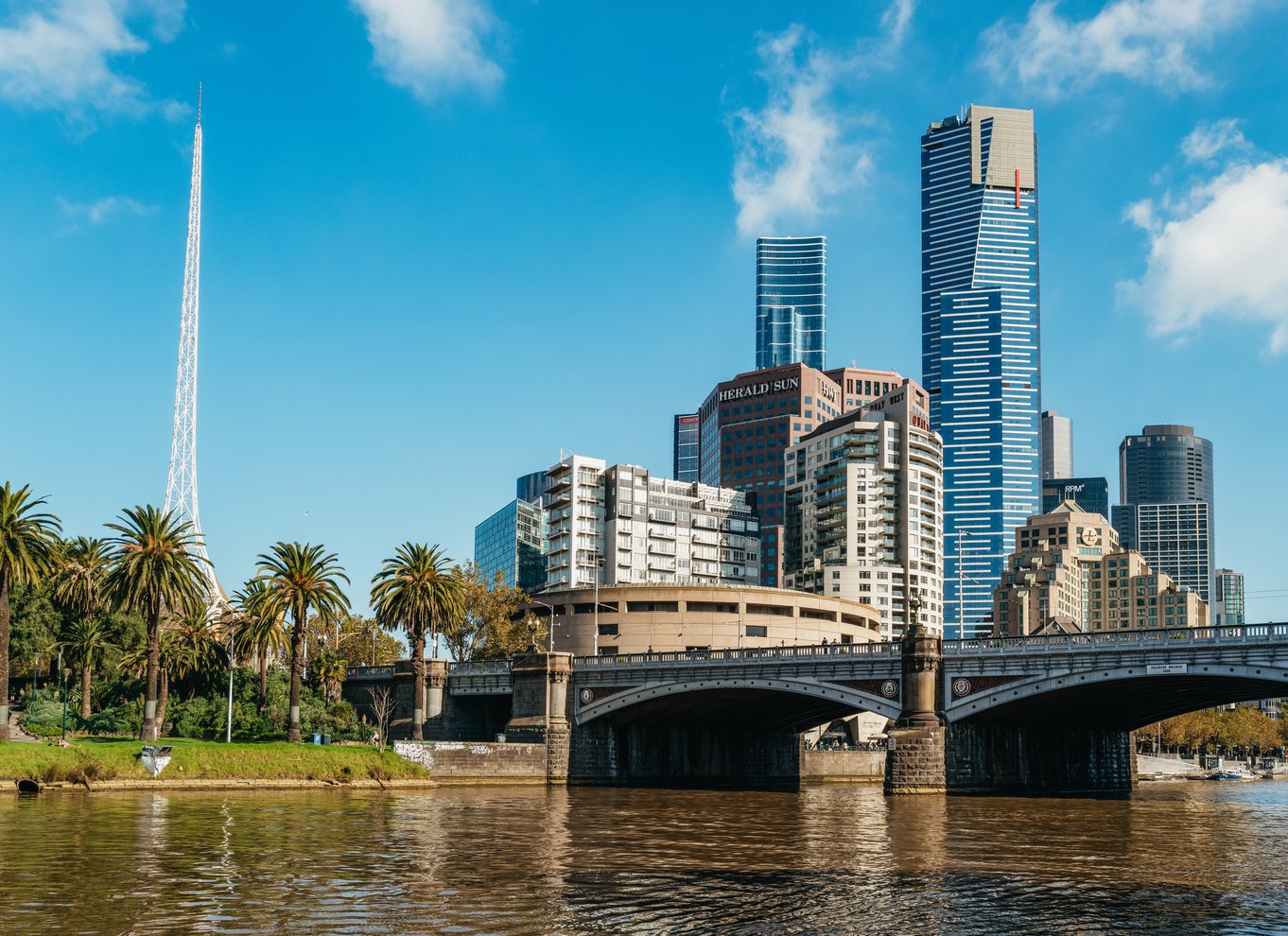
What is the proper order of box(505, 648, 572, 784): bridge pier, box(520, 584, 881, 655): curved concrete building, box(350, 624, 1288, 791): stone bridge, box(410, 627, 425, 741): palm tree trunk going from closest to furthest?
1. box(350, 624, 1288, 791): stone bridge
2. box(505, 648, 572, 784): bridge pier
3. box(410, 627, 425, 741): palm tree trunk
4. box(520, 584, 881, 655): curved concrete building

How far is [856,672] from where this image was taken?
9212 centimetres

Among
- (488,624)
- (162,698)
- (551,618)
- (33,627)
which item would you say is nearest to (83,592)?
(33,627)

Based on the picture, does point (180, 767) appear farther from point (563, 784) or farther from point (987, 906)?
point (987, 906)

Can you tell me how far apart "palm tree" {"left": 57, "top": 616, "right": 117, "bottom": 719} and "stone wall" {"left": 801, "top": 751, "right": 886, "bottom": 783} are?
200 feet

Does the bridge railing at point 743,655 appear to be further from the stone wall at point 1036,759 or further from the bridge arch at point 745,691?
the stone wall at point 1036,759

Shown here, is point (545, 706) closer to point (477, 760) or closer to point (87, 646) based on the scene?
point (477, 760)

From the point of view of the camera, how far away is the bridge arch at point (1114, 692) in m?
78.9

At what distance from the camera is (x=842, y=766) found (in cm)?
12800

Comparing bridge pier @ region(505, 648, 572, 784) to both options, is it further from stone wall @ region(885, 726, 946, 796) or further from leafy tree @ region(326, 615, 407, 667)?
leafy tree @ region(326, 615, 407, 667)

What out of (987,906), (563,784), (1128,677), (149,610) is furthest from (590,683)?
(987,906)

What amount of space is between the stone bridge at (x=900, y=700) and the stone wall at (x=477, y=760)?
2.81 meters

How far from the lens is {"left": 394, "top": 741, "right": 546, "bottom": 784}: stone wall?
92062mm

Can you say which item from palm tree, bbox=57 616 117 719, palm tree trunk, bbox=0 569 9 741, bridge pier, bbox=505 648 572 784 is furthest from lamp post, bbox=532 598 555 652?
palm tree trunk, bbox=0 569 9 741

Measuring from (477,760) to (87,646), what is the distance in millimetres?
32179
